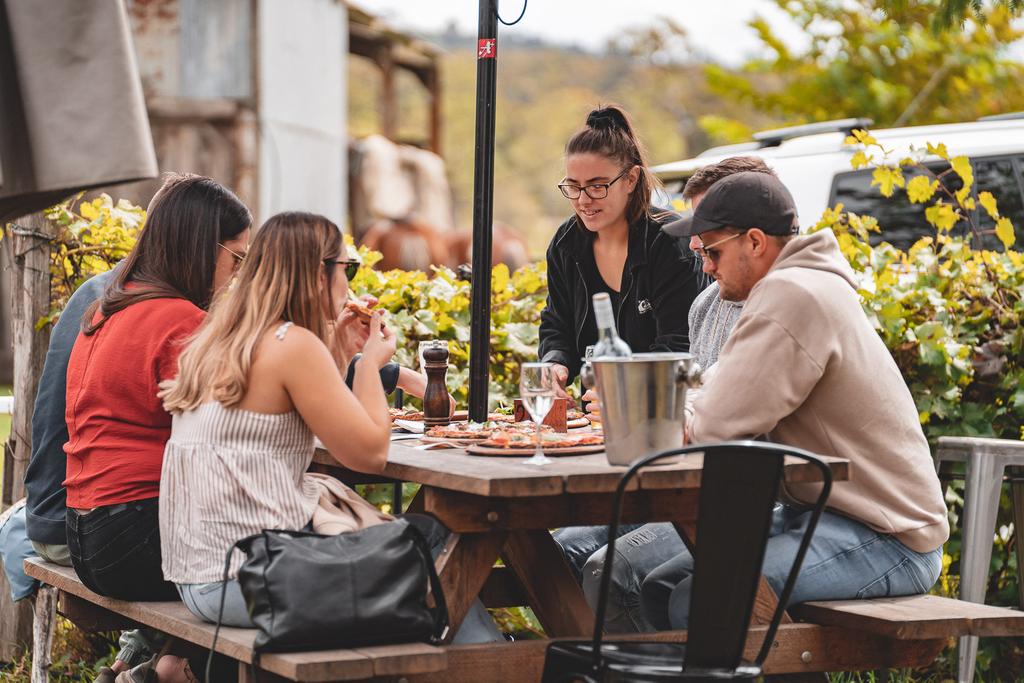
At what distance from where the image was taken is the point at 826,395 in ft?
10.7

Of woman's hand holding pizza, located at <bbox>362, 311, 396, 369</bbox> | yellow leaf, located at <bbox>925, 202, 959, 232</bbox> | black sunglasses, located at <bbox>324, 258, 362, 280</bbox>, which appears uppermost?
yellow leaf, located at <bbox>925, 202, 959, 232</bbox>

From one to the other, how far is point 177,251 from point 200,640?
110cm

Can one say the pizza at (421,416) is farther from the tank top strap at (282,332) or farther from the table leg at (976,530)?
the table leg at (976,530)

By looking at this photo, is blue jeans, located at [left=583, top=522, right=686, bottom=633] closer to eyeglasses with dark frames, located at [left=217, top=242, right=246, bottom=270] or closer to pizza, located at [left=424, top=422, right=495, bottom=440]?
pizza, located at [left=424, top=422, right=495, bottom=440]

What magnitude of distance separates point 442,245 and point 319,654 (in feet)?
54.9

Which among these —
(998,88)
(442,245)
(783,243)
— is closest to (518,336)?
(783,243)

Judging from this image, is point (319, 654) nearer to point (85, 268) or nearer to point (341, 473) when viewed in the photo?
point (341, 473)

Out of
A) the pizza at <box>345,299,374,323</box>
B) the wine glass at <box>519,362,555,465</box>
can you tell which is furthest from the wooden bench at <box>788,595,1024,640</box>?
the pizza at <box>345,299,374,323</box>

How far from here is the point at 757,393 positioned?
3158mm

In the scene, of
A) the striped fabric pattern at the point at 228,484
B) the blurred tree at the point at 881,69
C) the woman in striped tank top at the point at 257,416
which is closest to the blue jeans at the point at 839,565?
the woman in striped tank top at the point at 257,416

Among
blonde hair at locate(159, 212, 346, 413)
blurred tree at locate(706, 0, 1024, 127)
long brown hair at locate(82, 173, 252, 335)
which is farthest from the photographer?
blurred tree at locate(706, 0, 1024, 127)

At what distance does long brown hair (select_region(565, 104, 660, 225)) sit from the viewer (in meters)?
4.41

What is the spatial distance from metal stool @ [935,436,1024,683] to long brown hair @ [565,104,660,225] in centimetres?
133

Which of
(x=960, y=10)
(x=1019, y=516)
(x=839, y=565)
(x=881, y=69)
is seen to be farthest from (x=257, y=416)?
(x=881, y=69)
